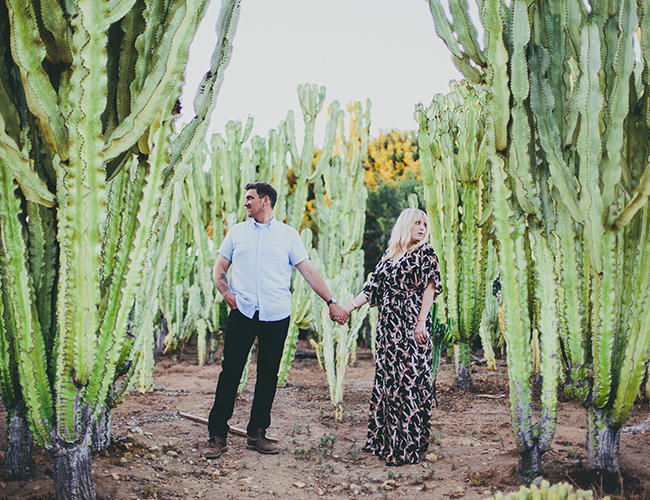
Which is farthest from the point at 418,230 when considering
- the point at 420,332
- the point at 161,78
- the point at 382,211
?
the point at 382,211

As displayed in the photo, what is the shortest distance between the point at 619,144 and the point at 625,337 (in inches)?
41.0

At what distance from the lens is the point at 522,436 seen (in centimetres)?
272

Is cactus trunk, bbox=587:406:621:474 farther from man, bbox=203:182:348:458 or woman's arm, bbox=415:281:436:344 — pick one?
man, bbox=203:182:348:458

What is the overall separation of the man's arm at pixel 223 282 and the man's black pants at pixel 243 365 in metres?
0.08

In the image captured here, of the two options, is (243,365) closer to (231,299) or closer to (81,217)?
(231,299)

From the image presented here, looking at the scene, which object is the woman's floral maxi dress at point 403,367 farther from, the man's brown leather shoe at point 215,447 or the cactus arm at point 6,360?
the cactus arm at point 6,360

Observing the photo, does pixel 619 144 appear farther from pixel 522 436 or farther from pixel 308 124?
pixel 308 124

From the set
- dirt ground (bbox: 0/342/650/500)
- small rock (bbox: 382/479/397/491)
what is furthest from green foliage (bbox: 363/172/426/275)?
small rock (bbox: 382/479/397/491)

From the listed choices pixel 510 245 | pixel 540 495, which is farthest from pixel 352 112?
→ pixel 540 495

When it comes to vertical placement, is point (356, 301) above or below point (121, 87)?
below

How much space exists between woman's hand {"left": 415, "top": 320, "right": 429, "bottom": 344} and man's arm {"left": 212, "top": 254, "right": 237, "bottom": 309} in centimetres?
132

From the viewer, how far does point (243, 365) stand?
353cm

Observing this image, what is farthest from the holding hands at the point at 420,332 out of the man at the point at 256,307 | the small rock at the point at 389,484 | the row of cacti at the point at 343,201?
the row of cacti at the point at 343,201

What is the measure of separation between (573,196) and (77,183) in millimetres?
2444
